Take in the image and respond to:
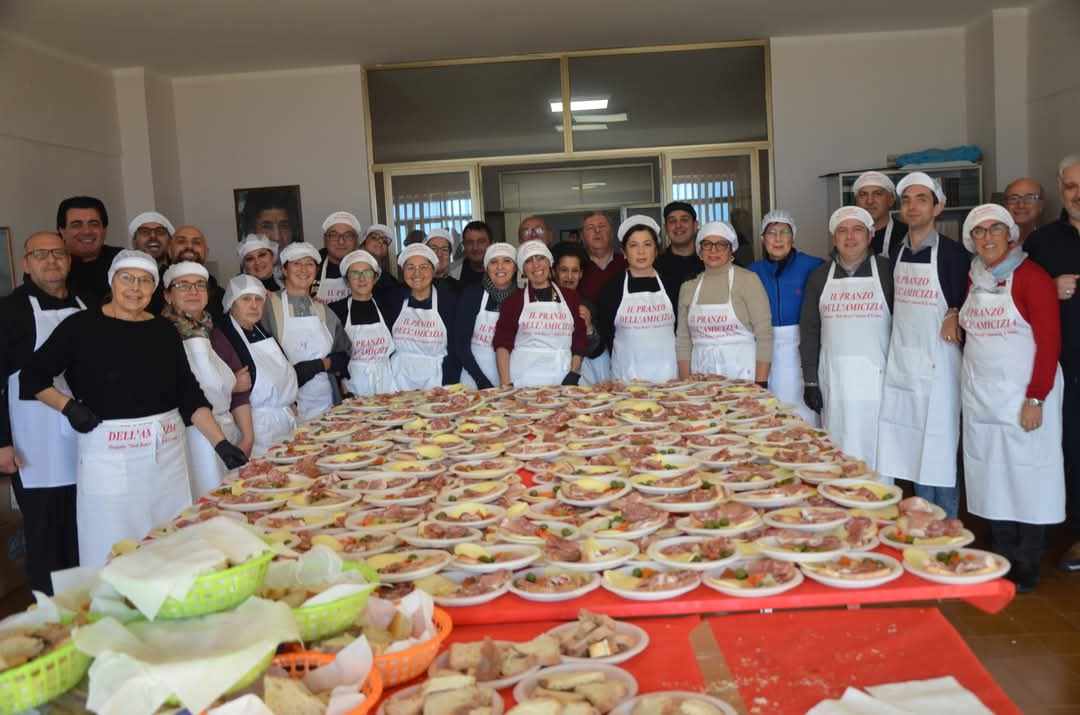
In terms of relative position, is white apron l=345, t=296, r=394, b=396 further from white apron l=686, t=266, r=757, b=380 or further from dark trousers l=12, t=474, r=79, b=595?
white apron l=686, t=266, r=757, b=380

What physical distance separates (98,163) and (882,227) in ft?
18.6

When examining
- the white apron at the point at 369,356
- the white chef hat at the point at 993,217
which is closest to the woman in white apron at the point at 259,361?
the white apron at the point at 369,356

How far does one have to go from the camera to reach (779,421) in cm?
343

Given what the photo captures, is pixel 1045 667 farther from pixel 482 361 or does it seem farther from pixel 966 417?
pixel 482 361

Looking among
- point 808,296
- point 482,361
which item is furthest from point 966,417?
point 482,361

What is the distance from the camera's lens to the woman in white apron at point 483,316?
5234 mm

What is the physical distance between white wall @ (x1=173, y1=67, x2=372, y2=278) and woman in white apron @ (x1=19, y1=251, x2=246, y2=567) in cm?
422

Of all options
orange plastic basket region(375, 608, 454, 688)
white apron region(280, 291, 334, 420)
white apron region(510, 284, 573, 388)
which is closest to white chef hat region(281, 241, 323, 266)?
white apron region(280, 291, 334, 420)

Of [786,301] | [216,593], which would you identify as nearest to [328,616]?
[216,593]

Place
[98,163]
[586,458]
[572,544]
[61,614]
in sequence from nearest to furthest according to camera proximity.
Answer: [61,614]
[572,544]
[586,458]
[98,163]

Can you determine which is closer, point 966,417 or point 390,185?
point 966,417

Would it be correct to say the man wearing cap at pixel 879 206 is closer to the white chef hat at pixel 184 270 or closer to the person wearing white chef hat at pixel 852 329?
the person wearing white chef hat at pixel 852 329

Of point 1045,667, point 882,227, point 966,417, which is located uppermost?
point 882,227

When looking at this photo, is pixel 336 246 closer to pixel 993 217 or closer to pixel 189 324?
pixel 189 324
